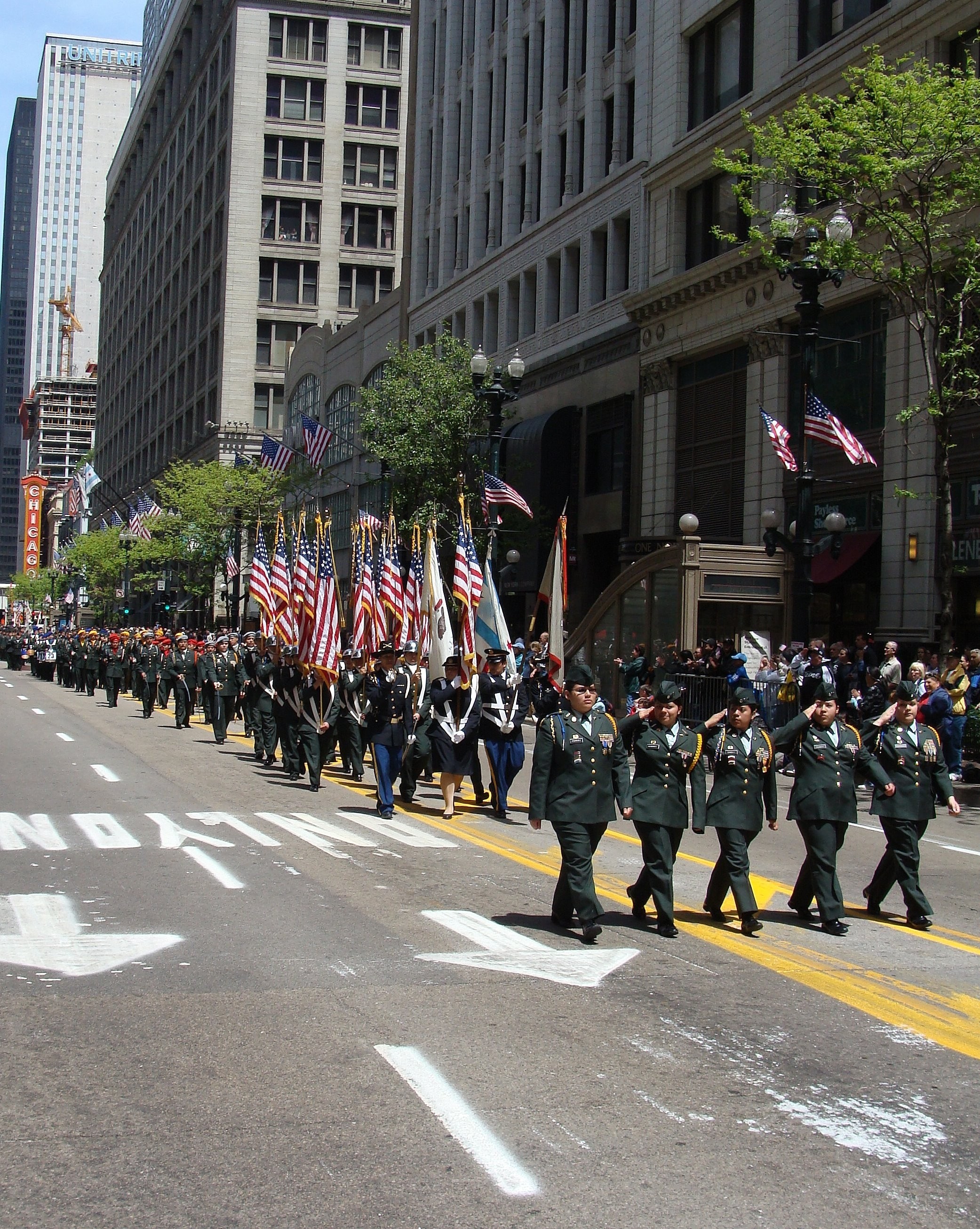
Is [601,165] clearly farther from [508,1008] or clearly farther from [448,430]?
[508,1008]

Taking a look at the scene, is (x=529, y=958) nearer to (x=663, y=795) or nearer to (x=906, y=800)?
(x=663, y=795)

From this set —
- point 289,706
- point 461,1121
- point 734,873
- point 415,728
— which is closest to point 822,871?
point 734,873

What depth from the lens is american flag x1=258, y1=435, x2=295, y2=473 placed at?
46438mm

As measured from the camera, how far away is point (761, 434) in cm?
3116

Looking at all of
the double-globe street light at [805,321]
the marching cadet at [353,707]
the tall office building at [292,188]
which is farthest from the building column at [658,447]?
the tall office building at [292,188]

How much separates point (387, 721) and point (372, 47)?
240ft

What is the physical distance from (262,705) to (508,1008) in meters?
14.6

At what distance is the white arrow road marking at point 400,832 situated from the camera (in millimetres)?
13375

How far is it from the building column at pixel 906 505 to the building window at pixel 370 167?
59.5m

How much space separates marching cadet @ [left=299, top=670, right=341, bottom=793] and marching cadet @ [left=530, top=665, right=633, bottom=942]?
894 cm

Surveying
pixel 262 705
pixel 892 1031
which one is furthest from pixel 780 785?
pixel 892 1031

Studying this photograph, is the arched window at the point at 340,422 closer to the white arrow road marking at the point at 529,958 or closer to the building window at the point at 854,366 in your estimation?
the building window at the point at 854,366

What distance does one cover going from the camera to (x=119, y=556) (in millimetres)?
83875

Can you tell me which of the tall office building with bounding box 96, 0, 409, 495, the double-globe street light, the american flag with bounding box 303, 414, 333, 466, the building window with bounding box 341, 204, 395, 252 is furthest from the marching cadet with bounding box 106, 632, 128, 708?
the building window with bounding box 341, 204, 395, 252
